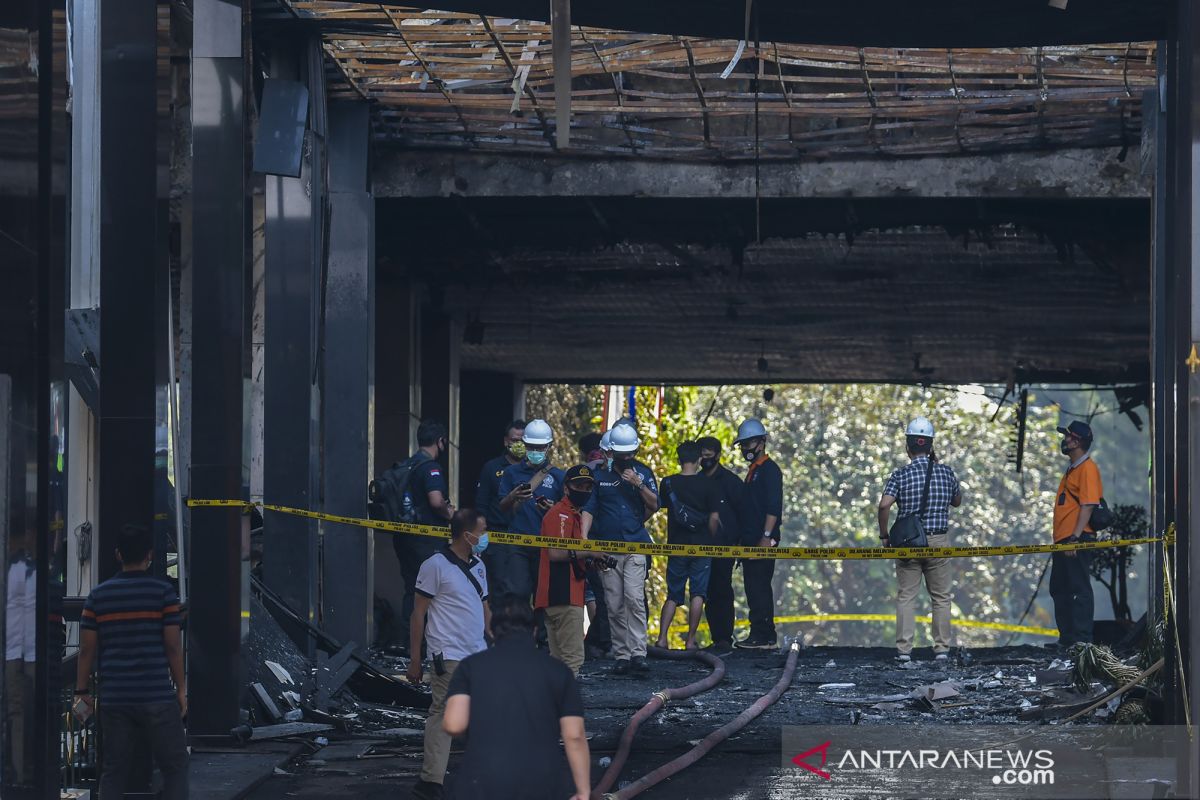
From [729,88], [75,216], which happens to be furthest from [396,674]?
[729,88]

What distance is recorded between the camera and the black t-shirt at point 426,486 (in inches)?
568

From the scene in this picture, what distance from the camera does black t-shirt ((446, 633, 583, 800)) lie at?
257 inches

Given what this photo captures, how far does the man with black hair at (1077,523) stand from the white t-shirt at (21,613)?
1041 centimetres

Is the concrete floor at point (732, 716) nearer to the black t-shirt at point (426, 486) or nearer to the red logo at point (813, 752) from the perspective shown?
the red logo at point (813, 752)

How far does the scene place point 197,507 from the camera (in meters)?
10.8

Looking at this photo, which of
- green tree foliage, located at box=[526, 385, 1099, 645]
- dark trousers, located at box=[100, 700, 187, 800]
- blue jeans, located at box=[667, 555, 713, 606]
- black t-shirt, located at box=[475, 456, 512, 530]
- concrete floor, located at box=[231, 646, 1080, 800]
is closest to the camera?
dark trousers, located at box=[100, 700, 187, 800]

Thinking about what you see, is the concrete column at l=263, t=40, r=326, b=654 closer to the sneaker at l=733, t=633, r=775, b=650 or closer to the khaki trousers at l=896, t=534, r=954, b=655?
the sneaker at l=733, t=633, r=775, b=650

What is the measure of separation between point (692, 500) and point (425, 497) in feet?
8.43

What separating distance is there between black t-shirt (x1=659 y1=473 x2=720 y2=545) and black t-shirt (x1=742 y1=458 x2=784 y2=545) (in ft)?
2.81

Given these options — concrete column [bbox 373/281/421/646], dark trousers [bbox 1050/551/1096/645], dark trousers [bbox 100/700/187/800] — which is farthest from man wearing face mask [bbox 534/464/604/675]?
concrete column [bbox 373/281/421/646]

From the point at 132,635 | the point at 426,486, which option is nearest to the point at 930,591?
the point at 426,486

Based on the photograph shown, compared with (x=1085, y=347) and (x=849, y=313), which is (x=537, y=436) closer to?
(x=849, y=313)

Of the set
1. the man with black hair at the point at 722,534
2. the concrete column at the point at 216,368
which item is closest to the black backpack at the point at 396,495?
the man with black hair at the point at 722,534

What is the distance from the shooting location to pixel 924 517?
1479cm
